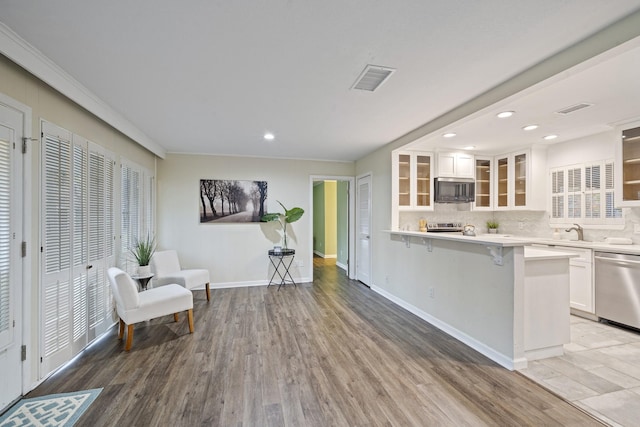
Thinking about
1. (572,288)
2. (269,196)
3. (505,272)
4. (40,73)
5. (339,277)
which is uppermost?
(40,73)

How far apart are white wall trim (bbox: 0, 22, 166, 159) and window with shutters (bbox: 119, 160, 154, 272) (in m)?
0.68

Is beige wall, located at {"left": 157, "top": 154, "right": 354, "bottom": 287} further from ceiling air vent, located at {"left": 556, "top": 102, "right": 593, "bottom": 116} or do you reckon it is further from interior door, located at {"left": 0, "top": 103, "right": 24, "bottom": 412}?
ceiling air vent, located at {"left": 556, "top": 102, "right": 593, "bottom": 116}

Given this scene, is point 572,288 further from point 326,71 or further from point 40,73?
point 40,73

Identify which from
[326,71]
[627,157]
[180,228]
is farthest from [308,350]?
[627,157]

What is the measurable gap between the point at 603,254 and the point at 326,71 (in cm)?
388

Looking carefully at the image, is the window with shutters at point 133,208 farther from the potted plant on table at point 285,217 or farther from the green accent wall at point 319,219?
the green accent wall at point 319,219

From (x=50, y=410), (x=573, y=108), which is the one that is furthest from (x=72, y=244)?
(x=573, y=108)

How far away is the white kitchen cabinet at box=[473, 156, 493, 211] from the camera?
5.02 m

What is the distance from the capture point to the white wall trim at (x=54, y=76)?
1800 millimetres

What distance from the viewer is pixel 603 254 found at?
339cm

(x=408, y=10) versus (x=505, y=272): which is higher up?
(x=408, y=10)

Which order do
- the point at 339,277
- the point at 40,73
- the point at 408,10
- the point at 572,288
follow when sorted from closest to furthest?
the point at 408,10
the point at 40,73
the point at 572,288
the point at 339,277

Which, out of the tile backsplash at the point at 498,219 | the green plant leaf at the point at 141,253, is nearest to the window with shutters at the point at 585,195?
the tile backsplash at the point at 498,219

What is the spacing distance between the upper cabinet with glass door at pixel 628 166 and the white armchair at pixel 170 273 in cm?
551
